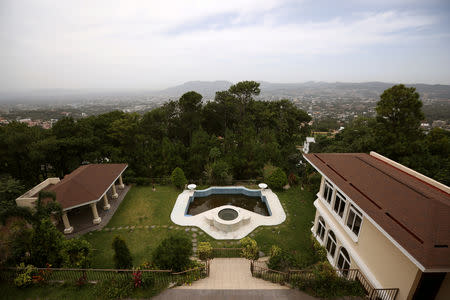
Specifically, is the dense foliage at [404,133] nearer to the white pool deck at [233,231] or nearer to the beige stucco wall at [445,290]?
the white pool deck at [233,231]

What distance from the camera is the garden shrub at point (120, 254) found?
9469 millimetres

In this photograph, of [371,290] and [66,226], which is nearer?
[371,290]

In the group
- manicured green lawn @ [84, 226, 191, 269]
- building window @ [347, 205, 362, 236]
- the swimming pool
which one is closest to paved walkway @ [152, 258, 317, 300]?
building window @ [347, 205, 362, 236]

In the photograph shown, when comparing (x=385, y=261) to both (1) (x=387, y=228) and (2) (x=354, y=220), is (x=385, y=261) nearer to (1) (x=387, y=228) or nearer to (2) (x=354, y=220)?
(1) (x=387, y=228)

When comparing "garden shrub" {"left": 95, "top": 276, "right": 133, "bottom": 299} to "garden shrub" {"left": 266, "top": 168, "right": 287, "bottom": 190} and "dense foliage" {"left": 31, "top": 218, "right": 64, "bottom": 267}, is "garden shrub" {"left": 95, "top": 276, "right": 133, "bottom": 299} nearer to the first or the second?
"dense foliage" {"left": 31, "top": 218, "right": 64, "bottom": 267}

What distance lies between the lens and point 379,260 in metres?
7.54

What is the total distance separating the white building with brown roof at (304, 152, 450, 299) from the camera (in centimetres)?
593

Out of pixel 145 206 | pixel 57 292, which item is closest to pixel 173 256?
pixel 57 292

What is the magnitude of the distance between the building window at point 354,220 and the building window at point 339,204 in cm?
68

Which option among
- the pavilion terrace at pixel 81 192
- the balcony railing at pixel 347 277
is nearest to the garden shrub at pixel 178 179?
the pavilion terrace at pixel 81 192

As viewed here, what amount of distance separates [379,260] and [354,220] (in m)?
1.87

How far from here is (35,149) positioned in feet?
59.1

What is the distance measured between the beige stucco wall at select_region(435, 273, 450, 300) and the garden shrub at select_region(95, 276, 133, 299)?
35.1ft

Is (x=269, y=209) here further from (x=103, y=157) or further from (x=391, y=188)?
(x=103, y=157)
